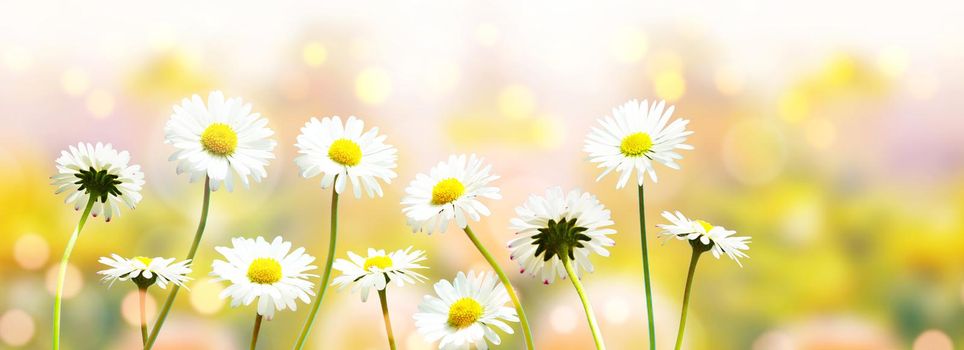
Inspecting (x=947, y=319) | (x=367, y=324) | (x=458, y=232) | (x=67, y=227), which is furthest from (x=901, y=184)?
(x=67, y=227)

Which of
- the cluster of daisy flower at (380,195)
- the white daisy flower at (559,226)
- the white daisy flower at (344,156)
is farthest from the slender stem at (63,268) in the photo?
the white daisy flower at (559,226)

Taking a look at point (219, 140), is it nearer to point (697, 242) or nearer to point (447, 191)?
point (447, 191)

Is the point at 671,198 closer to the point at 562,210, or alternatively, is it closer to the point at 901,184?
the point at 901,184

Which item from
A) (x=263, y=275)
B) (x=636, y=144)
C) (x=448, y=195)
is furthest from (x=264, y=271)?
(x=636, y=144)

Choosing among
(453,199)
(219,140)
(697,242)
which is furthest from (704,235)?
(219,140)

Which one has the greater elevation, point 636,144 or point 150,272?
point 636,144

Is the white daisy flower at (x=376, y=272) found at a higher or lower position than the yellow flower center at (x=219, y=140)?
lower

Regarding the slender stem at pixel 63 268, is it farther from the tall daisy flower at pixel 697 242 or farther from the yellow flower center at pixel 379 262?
the tall daisy flower at pixel 697 242
